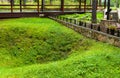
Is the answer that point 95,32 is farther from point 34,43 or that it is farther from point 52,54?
point 34,43

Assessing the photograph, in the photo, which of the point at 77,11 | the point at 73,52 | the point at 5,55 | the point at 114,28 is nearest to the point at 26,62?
the point at 5,55

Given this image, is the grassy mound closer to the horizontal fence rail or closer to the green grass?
the green grass

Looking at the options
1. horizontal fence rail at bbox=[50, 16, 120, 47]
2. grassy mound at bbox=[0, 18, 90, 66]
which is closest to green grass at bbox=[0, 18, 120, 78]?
grassy mound at bbox=[0, 18, 90, 66]

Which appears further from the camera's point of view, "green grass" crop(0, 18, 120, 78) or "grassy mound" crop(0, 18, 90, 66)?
"grassy mound" crop(0, 18, 90, 66)

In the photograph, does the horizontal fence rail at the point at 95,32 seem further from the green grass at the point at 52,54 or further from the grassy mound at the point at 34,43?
the grassy mound at the point at 34,43

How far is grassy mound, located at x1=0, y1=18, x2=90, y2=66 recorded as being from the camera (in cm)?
2111

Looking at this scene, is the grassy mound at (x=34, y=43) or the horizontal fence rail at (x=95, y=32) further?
the grassy mound at (x=34, y=43)

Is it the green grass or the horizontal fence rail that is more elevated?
the horizontal fence rail

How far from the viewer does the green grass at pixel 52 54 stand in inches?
634

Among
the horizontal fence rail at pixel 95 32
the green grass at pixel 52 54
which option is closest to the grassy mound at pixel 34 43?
the green grass at pixel 52 54

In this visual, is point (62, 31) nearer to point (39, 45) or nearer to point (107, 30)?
point (39, 45)

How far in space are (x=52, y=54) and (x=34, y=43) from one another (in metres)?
2.03

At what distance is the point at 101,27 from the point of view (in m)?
22.2

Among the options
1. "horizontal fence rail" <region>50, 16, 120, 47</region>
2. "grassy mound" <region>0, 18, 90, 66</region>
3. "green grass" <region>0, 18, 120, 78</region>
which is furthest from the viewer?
"grassy mound" <region>0, 18, 90, 66</region>
